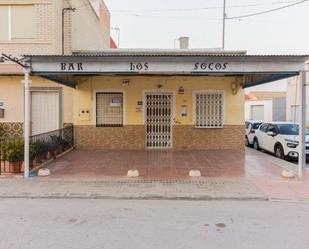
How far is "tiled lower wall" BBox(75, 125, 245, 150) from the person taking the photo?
1280 centimetres

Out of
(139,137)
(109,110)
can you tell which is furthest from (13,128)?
(139,137)

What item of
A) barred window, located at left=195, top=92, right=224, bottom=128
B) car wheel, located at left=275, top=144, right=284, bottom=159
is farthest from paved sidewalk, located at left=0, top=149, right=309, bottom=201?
barred window, located at left=195, top=92, right=224, bottom=128

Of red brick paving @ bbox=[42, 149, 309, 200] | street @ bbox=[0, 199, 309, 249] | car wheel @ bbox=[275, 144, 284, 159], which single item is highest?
car wheel @ bbox=[275, 144, 284, 159]

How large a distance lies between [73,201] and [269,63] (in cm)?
604

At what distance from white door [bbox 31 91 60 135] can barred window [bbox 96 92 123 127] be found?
1878mm

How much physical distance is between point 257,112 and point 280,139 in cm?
2170

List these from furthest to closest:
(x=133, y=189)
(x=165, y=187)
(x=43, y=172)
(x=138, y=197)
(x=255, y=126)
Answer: (x=255, y=126) < (x=43, y=172) < (x=165, y=187) < (x=133, y=189) < (x=138, y=197)

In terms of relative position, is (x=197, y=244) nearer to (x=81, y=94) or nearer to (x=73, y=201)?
(x=73, y=201)

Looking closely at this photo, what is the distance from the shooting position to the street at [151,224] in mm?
4043

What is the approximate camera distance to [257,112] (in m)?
32.3

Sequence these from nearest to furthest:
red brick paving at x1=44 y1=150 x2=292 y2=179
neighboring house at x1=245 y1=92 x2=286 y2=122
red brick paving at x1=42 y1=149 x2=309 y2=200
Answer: red brick paving at x1=42 y1=149 x2=309 y2=200 → red brick paving at x1=44 y1=150 x2=292 y2=179 → neighboring house at x1=245 y1=92 x2=286 y2=122

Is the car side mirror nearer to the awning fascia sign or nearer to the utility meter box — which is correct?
the awning fascia sign

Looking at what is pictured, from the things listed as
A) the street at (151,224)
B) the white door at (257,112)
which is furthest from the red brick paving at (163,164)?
the white door at (257,112)

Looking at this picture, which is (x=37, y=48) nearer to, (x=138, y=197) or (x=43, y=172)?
(x=43, y=172)
